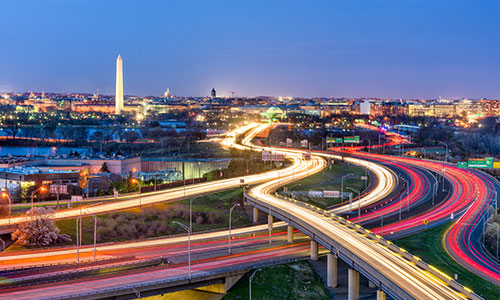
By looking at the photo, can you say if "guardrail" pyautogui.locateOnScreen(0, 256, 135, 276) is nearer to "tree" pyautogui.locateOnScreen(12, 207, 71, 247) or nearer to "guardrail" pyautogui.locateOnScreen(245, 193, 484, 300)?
"tree" pyautogui.locateOnScreen(12, 207, 71, 247)

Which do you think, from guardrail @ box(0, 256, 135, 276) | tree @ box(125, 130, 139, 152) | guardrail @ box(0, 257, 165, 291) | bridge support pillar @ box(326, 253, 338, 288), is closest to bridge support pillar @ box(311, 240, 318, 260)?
bridge support pillar @ box(326, 253, 338, 288)

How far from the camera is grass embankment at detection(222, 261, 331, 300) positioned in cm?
3259

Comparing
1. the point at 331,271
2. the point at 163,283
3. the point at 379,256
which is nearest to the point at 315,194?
the point at 331,271

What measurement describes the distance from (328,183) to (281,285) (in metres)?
30.6

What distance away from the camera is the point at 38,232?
125 ft

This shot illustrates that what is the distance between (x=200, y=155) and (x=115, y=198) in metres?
43.6

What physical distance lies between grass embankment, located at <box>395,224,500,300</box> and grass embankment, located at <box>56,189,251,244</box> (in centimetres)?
1451

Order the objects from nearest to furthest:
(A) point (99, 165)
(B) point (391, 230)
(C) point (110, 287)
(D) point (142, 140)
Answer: (C) point (110, 287) → (B) point (391, 230) → (A) point (99, 165) → (D) point (142, 140)

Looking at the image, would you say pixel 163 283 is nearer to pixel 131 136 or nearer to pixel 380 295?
pixel 380 295

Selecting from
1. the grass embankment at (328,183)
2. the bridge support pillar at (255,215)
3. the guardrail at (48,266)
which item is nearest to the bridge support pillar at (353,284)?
the guardrail at (48,266)

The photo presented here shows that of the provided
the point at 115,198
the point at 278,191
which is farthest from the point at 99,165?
the point at 278,191

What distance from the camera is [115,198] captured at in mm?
52531

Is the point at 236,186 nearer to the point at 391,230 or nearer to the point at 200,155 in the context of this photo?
the point at 391,230

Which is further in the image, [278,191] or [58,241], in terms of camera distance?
[278,191]
